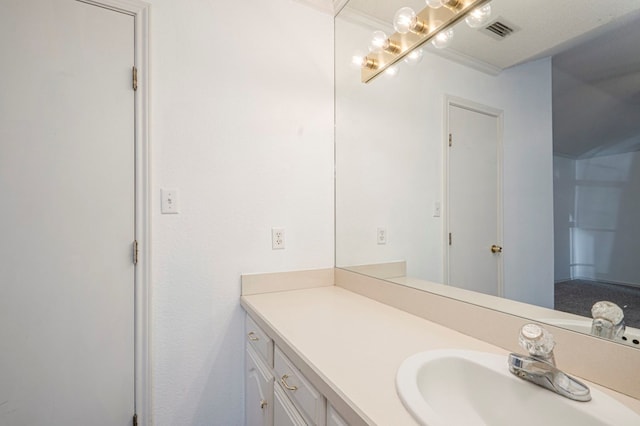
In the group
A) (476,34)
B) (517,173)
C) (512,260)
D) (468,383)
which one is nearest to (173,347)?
(468,383)

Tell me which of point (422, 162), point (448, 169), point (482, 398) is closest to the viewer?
point (482, 398)

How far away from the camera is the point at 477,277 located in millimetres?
1075

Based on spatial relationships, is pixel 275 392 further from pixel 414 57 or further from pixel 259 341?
pixel 414 57

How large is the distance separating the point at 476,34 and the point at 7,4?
1.76m

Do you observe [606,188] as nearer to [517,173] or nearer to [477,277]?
[517,173]

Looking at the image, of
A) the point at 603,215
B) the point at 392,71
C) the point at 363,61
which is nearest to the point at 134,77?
the point at 363,61

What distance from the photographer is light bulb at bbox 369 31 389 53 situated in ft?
4.74

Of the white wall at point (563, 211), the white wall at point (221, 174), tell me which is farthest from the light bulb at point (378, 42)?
the white wall at point (563, 211)

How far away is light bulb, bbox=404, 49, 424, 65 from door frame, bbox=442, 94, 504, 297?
0.23m

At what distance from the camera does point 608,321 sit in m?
0.71

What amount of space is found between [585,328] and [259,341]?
3.55 ft

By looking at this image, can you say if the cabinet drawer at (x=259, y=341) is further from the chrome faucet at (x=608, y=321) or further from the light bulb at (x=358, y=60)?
the light bulb at (x=358, y=60)

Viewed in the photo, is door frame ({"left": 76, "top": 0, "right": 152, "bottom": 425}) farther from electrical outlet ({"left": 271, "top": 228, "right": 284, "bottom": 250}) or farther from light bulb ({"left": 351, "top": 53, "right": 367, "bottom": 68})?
light bulb ({"left": 351, "top": 53, "right": 367, "bottom": 68})

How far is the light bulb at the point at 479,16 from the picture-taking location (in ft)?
3.35
